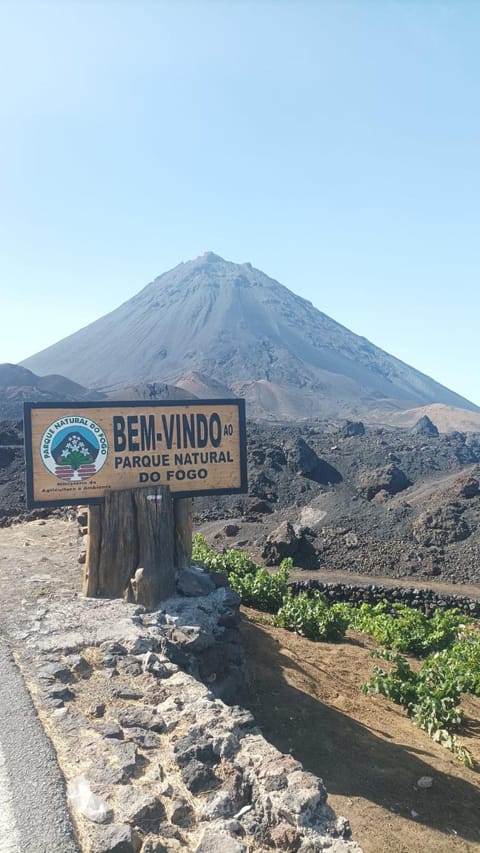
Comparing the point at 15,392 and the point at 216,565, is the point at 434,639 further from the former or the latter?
the point at 15,392

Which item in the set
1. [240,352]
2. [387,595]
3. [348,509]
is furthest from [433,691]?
[240,352]

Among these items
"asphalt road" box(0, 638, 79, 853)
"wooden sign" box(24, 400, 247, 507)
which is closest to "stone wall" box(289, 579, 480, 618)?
"wooden sign" box(24, 400, 247, 507)

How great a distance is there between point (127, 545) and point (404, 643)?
203 inches

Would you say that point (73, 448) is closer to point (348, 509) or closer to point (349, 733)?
point (349, 733)

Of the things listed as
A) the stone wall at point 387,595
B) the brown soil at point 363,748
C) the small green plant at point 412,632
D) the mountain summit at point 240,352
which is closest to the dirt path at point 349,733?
the brown soil at point 363,748

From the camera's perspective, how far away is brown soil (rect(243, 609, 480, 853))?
16.8 ft

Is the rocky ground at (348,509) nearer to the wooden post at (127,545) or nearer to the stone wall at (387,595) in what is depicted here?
the stone wall at (387,595)

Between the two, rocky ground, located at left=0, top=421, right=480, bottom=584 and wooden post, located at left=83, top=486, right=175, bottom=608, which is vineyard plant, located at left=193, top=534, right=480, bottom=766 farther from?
rocky ground, located at left=0, top=421, right=480, bottom=584

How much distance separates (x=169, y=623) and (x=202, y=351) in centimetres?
10672

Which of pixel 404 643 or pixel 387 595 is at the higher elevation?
pixel 404 643

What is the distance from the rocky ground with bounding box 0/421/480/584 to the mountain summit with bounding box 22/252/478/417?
147 feet

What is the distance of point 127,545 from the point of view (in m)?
7.89

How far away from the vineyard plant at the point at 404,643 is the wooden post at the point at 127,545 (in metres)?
2.09

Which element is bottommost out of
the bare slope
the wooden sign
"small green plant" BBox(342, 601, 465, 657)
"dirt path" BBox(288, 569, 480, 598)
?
"dirt path" BBox(288, 569, 480, 598)
